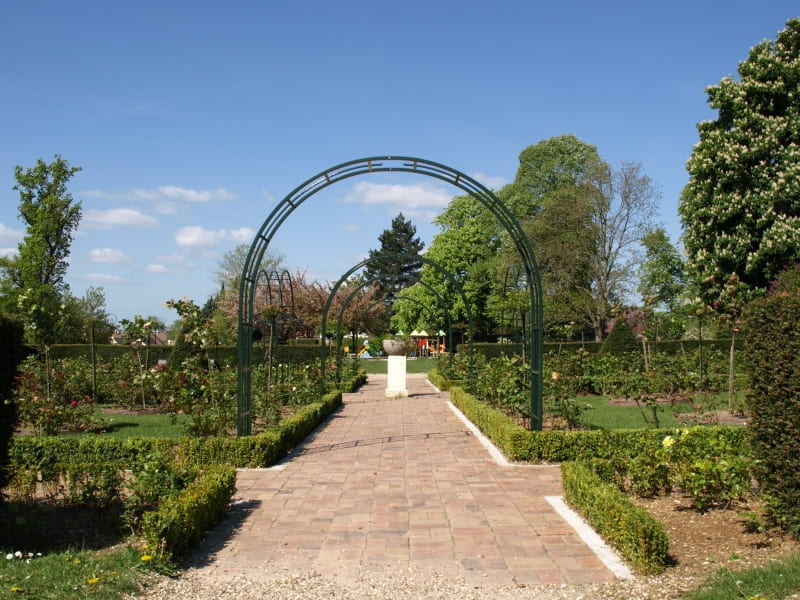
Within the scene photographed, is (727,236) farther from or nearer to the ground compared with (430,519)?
farther from the ground

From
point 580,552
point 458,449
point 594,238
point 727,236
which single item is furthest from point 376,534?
point 594,238

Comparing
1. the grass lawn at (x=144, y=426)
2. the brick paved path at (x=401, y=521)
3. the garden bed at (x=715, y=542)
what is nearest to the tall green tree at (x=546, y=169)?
the grass lawn at (x=144, y=426)

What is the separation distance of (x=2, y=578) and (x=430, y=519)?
300 cm

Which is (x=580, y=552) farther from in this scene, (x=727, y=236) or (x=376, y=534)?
(x=727, y=236)

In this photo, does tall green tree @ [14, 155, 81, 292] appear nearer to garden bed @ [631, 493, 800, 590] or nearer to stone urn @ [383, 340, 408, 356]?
stone urn @ [383, 340, 408, 356]

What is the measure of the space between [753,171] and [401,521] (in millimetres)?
18130

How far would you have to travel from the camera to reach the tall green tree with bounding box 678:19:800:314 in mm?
18594

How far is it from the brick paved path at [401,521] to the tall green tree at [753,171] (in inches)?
542

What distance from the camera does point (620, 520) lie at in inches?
169

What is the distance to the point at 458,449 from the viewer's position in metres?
8.77

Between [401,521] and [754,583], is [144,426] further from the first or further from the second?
[754,583]

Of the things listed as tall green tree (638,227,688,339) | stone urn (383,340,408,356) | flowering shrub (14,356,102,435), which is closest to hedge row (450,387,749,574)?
flowering shrub (14,356,102,435)

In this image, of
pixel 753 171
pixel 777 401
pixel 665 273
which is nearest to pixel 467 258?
pixel 665 273

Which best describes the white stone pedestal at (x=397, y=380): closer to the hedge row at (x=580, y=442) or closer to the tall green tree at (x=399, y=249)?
the hedge row at (x=580, y=442)
